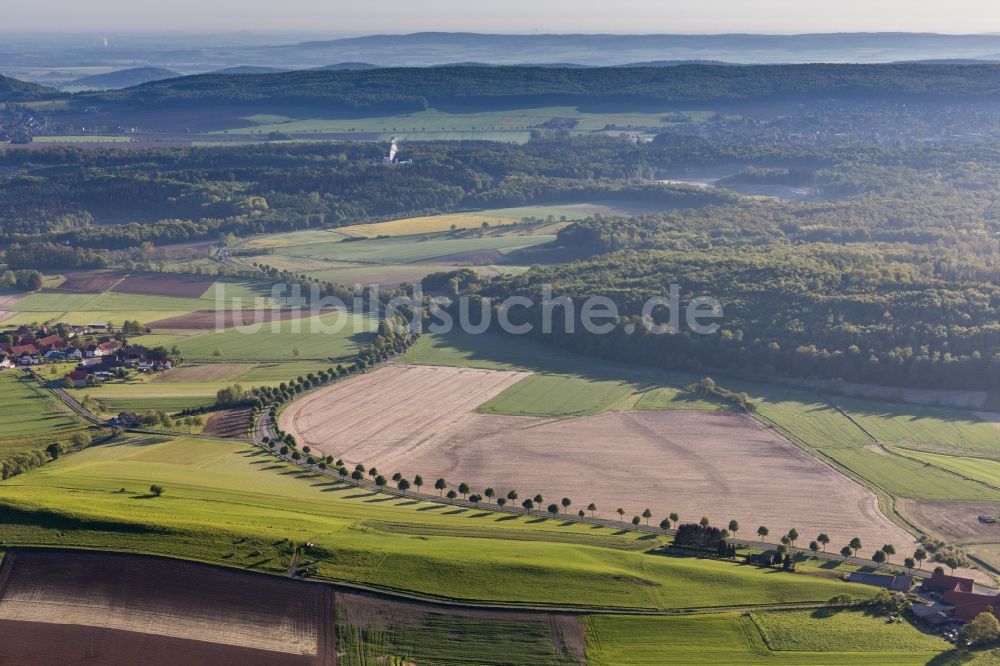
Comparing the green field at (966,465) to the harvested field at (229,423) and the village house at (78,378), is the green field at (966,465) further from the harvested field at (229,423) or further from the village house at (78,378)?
the village house at (78,378)

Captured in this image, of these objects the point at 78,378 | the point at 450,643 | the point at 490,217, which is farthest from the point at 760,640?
the point at 490,217

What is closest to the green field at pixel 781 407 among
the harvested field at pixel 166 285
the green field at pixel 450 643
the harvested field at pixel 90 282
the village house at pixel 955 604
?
the village house at pixel 955 604

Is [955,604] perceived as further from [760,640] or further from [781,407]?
[781,407]

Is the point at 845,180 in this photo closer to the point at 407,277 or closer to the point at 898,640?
the point at 407,277

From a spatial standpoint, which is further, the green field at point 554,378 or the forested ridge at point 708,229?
the forested ridge at point 708,229

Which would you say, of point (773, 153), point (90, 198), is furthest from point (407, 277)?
point (773, 153)

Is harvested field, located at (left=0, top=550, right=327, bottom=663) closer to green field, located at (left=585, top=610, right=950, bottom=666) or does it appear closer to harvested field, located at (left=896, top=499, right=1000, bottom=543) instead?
green field, located at (left=585, top=610, right=950, bottom=666)
